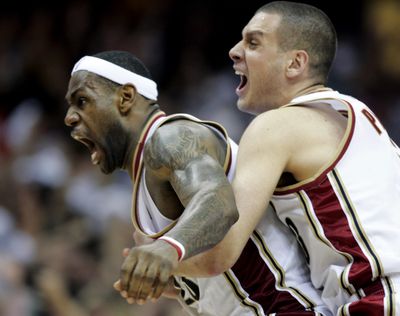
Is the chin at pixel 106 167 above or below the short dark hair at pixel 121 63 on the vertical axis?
below

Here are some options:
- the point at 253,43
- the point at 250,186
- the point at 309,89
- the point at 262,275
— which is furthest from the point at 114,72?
the point at 262,275

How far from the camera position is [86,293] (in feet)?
28.4

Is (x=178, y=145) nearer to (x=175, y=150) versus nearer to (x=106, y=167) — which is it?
(x=175, y=150)

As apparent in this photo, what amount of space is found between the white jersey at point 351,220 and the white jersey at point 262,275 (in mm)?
110

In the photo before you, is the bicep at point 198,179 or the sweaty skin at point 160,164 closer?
the sweaty skin at point 160,164

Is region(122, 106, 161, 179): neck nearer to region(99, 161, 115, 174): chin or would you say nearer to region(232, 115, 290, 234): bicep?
region(99, 161, 115, 174): chin

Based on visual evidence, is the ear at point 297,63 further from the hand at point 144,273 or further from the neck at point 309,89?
the hand at point 144,273

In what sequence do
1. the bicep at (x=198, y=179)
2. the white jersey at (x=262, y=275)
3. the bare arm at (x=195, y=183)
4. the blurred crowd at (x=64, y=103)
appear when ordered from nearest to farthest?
1. the bare arm at (x=195, y=183)
2. the bicep at (x=198, y=179)
3. the white jersey at (x=262, y=275)
4. the blurred crowd at (x=64, y=103)

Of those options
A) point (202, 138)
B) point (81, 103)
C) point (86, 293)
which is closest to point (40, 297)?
point (86, 293)

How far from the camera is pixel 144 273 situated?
340 centimetres

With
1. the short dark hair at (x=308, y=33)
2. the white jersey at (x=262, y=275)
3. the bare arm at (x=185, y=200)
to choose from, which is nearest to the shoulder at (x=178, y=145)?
the bare arm at (x=185, y=200)

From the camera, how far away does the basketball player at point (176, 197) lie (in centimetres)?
366

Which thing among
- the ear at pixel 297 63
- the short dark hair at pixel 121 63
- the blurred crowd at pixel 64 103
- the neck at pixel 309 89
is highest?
the short dark hair at pixel 121 63

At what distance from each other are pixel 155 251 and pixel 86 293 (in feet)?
17.5
